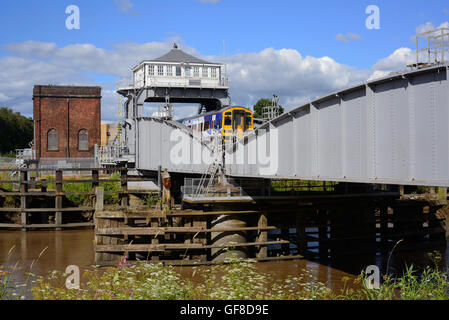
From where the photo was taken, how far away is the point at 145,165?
34.2 m

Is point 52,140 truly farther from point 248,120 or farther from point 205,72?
point 248,120

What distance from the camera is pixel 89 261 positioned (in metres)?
22.0

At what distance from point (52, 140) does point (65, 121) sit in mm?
2397

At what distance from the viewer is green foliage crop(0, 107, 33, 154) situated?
257 feet

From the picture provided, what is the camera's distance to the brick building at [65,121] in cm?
5116

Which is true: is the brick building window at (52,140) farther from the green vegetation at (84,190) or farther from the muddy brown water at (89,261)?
the muddy brown water at (89,261)

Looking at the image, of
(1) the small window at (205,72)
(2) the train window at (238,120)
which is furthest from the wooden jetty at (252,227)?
(1) the small window at (205,72)

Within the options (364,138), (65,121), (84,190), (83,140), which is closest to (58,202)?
(84,190)

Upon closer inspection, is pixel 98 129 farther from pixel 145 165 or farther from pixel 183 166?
pixel 183 166

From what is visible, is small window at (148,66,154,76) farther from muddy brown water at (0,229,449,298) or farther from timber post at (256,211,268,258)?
timber post at (256,211,268,258)

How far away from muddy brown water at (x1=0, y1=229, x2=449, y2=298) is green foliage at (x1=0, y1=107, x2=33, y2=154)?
54934mm

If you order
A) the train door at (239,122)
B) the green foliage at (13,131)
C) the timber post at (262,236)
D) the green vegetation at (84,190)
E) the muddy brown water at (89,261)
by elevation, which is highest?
the green foliage at (13,131)

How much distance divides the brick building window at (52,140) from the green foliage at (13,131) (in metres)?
30.1

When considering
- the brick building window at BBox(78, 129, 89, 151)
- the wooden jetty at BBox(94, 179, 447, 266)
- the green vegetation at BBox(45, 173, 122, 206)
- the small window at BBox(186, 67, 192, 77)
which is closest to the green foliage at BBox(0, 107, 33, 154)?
the brick building window at BBox(78, 129, 89, 151)
